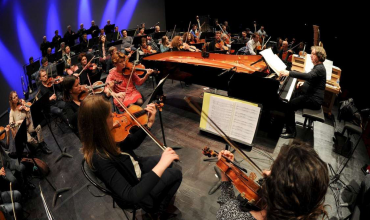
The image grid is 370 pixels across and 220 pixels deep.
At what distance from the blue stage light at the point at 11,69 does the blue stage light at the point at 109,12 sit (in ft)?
16.3

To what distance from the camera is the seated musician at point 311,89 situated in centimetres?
363

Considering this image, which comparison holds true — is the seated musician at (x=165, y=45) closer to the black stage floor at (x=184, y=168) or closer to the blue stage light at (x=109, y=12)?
the black stage floor at (x=184, y=168)

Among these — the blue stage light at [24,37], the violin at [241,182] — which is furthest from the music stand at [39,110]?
the blue stage light at [24,37]

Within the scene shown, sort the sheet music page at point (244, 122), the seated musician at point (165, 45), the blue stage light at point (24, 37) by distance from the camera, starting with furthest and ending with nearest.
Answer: the blue stage light at point (24, 37), the seated musician at point (165, 45), the sheet music page at point (244, 122)

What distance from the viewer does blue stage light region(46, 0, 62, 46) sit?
8781mm

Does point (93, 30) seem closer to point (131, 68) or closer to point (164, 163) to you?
point (131, 68)

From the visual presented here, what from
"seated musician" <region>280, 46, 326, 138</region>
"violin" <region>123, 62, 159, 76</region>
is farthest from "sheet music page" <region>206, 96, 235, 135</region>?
"violin" <region>123, 62, 159, 76</region>

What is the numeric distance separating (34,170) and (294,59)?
18.7 feet

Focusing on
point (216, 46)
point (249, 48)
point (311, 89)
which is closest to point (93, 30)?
point (216, 46)

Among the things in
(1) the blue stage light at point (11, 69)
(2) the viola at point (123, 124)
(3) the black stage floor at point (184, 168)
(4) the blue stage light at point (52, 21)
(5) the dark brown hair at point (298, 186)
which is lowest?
(3) the black stage floor at point (184, 168)

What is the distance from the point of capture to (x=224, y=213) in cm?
149

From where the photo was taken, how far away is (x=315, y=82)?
383 centimetres

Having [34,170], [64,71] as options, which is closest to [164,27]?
[64,71]

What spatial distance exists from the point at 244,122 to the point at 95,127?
2.02 m
